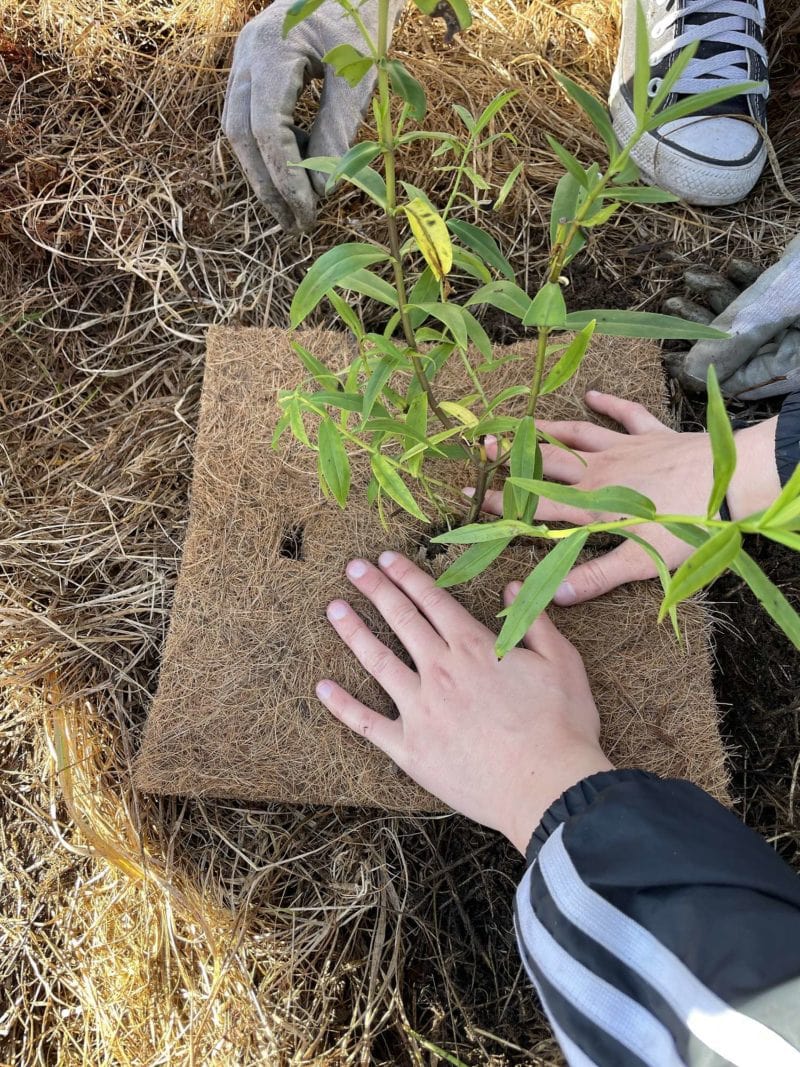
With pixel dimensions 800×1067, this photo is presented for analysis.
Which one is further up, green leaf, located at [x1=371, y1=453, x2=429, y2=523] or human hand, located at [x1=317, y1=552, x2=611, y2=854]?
green leaf, located at [x1=371, y1=453, x2=429, y2=523]

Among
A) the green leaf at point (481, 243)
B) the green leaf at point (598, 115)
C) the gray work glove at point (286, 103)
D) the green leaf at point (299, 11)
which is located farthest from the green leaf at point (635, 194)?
the gray work glove at point (286, 103)

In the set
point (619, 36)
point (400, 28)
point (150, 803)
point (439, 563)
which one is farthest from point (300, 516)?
point (619, 36)

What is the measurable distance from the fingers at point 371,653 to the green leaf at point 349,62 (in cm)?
62

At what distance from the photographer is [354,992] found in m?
1.09

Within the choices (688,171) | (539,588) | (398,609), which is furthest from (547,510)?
(688,171)

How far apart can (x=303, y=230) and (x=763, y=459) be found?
0.82m

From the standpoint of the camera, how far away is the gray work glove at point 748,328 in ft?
3.62

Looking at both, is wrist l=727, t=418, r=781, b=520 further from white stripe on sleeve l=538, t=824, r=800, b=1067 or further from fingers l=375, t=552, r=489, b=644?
white stripe on sleeve l=538, t=824, r=800, b=1067

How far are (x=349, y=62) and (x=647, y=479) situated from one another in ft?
2.02

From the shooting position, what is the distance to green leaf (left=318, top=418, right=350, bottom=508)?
0.74m

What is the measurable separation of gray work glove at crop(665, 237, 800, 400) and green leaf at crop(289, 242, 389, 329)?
68 cm

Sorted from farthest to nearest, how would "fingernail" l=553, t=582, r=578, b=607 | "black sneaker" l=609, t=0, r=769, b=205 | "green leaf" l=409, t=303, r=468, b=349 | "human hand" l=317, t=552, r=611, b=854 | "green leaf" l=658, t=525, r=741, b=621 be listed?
"black sneaker" l=609, t=0, r=769, b=205 → "fingernail" l=553, t=582, r=578, b=607 → "human hand" l=317, t=552, r=611, b=854 → "green leaf" l=409, t=303, r=468, b=349 → "green leaf" l=658, t=525, r=741, b=621

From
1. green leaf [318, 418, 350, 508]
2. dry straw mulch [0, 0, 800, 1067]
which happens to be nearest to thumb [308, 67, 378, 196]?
dry straw mulch [0, 0, 800, 1067]

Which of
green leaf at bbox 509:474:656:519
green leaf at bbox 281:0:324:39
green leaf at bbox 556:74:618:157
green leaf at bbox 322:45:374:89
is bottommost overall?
green leaf at bbox 509:474:656:519
